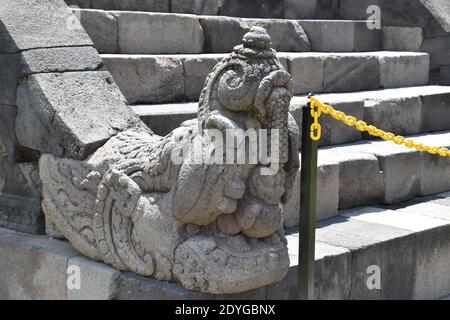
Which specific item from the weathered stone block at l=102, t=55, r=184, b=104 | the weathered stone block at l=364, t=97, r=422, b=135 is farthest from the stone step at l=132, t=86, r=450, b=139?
the weathered stone block at l=102, t=55, r=184, b=104

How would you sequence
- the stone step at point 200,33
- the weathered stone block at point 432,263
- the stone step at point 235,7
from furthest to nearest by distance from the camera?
the stone step at point 235,7 → the stone step at point 200,33 → the weathered stone block at point 432,263

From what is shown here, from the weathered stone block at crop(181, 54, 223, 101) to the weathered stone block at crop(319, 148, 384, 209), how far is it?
1.00 meters

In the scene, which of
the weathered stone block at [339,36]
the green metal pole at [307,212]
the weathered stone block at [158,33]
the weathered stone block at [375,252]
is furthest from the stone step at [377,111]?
the green metal pole at [307,212]

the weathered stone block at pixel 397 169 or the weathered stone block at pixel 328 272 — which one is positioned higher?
the weathered stone block at pixel 397 169

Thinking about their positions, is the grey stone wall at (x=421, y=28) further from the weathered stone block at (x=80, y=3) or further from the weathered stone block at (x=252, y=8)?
the weathered stone block at (x=80, y=3)

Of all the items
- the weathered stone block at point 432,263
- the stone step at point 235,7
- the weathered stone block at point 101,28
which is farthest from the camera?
the stone step at point 235,7

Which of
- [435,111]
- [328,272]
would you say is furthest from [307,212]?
[435,111]

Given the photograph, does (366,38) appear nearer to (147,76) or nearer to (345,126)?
(345,126)

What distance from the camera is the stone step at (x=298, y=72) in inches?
215

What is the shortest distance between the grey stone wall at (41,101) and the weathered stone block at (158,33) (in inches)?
35.1

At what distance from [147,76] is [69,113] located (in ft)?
3.70

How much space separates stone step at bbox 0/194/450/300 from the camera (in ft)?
13.4

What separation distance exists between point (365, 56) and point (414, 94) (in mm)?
574
